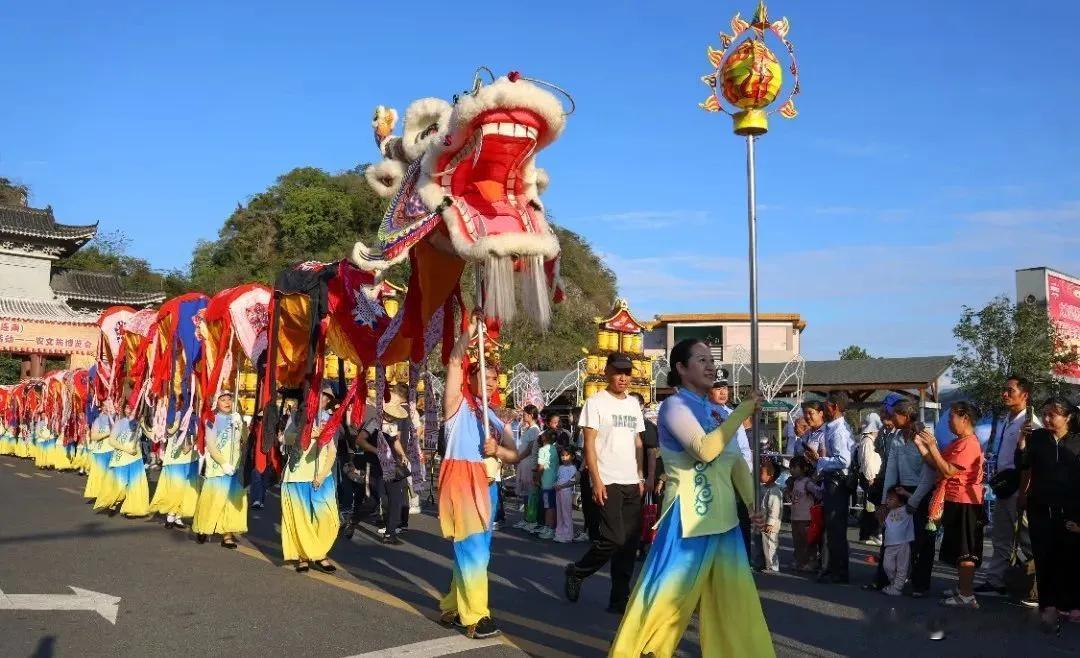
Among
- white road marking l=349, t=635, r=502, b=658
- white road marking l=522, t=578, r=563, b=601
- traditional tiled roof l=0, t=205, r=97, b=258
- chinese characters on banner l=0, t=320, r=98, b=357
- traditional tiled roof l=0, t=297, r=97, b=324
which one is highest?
traditional tiled roof l=0, t=205, r=97, b=258

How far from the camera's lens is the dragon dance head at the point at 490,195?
5992mm

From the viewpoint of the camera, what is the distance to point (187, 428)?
441 inches

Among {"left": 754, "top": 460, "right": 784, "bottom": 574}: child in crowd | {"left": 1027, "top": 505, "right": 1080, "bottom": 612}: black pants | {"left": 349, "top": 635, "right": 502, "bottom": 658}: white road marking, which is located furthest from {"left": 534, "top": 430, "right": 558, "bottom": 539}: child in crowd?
{"left": 1027, "top": 505, "right": 1080, "bottom": 612}: black pants

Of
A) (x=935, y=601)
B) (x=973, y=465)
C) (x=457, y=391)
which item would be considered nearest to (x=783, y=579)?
(x=935, y=601)

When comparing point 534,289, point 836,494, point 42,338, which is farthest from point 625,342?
point 42,338

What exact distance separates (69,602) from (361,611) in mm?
→ 2150

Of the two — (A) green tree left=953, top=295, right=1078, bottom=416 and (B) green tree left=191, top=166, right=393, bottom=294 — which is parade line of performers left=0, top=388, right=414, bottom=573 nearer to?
(A) green tree left=953, top=295, right=1078, bottom=416

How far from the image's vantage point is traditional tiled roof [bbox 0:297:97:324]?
35.3 m

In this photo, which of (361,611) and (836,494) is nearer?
(361,611)

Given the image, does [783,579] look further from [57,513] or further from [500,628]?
[57,513]

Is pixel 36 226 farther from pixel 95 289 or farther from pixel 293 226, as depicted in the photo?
pixel 293 226

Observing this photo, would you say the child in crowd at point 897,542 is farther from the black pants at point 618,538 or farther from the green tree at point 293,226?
the green tree at point 293,226

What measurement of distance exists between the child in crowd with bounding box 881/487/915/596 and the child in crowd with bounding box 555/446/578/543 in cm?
414

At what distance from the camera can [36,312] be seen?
3653 centimetres
